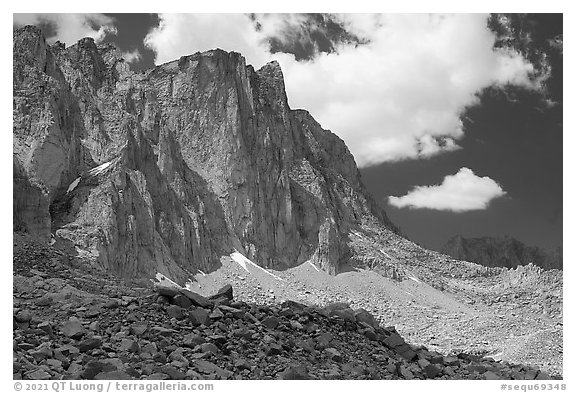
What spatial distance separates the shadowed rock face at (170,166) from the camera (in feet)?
269

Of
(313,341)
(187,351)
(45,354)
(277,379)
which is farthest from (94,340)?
(313,341)

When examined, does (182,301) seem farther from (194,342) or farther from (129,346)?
(129,346)

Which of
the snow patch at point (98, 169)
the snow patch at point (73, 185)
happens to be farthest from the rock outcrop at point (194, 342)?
the snow patch at point (98, 169)

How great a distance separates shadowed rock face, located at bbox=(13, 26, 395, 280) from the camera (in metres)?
81.9

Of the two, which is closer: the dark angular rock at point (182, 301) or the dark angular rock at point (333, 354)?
the dark angular rock at point (333, 354)

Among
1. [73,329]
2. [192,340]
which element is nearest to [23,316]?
[73,329]

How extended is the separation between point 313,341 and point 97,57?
121313 millimetres

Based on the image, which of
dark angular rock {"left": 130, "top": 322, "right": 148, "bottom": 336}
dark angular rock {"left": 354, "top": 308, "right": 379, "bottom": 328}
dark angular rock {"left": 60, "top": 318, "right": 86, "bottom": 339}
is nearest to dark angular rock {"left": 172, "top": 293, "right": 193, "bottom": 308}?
dark angular rock {"left": 130, "top": 322, "right": 148, "bottom": 336}

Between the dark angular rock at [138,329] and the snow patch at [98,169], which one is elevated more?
the snow patch at [98,169]

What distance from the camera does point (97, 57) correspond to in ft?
407

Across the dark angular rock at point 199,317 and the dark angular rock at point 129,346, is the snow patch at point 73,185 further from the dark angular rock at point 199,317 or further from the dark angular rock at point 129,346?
the dark angular rock at point 129,346

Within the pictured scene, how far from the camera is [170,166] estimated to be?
354ft

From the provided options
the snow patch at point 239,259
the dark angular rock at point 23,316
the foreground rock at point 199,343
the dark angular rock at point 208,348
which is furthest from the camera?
the snow patch at point 239,259
